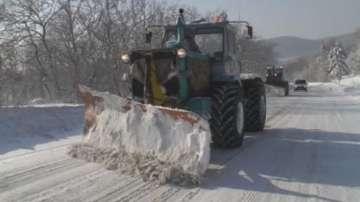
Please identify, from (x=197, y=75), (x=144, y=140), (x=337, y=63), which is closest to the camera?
(x=144, y=140)


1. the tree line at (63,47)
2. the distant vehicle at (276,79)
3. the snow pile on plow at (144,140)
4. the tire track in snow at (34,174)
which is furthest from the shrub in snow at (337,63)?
the tire track in snow at (34,174)

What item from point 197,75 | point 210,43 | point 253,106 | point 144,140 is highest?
point 210,43

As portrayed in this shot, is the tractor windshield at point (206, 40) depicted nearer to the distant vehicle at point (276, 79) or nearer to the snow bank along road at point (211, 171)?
the snow bank along road at point (211, 171)

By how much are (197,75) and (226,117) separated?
95 cm

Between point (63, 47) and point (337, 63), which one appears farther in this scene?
point (337, 63)

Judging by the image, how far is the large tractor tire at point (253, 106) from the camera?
12320 mm

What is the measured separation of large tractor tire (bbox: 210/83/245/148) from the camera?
9.04m

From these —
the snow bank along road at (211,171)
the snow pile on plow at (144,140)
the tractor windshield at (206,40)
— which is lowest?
the snow bank along road at (211,171)

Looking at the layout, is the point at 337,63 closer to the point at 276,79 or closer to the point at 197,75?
the point at 276,79

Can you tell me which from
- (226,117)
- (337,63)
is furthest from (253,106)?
(337,63)

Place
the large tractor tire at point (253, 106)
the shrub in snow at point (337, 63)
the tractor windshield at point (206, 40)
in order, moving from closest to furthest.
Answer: the tractor windshield at point (206, 40), the large tractor tire at point (253, 106), the shrub in snow at point (337, 63)

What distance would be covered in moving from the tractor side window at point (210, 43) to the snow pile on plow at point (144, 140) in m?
2.57

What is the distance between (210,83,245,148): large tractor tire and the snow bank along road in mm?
254

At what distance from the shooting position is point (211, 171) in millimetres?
7449
